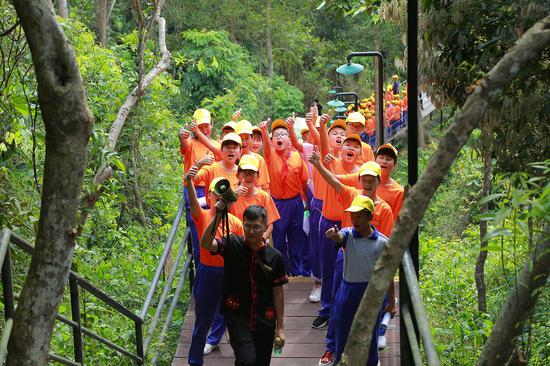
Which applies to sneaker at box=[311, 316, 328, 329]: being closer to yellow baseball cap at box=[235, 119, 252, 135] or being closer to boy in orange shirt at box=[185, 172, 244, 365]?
boy in orange shirt at box=[185, 172, 244, 365]

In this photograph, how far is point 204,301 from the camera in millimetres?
7492

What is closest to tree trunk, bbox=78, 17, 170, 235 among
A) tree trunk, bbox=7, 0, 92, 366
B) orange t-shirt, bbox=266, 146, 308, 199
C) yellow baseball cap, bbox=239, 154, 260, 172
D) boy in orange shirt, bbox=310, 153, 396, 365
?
yellow baseball cap, bbox=239, 154, 260, 172

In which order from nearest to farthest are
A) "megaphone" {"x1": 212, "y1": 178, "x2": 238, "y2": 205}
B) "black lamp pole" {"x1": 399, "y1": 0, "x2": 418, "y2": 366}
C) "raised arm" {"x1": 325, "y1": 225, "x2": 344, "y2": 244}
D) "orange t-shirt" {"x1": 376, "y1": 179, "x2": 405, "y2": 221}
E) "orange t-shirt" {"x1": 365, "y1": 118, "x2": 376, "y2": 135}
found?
1. "black lamp pole" {"x1": 399, "y1": 0, "x2": 418, "y2": 366}
2. "megaphone" {"x1": 212, "y1": 178, "x2": 238, "y2": 205}
3. "raised arm" {"x1": 325, "y1": 225, "x2": 344, "y2": 244}
4. "orange t-shirt" {"x1": 376, "y1": 179, "x2": 405, "y2": 221}
5. "orange t-shirt" {"x1": 365, "y1": 118, "x2": 376, "y2": 135}

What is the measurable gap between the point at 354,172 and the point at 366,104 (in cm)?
1627

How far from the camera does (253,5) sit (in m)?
34.7

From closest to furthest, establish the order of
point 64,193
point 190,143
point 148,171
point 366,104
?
1. point 64,193
2. point 190,143
3. point 148,171
4. point 366,104

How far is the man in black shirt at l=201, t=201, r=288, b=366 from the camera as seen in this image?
6.55 metres

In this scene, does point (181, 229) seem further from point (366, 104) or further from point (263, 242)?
A: point (263, 242)

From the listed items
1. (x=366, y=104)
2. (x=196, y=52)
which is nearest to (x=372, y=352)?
(x=366, y=104)

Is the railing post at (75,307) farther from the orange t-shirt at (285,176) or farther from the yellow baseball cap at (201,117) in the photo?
the yellow baseball cap at (201,117)

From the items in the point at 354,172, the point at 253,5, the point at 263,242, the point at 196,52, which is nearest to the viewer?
the point at 263,242

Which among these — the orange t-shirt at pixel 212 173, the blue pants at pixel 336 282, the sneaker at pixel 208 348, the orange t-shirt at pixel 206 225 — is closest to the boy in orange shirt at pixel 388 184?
the blue pants at pixel 336 282

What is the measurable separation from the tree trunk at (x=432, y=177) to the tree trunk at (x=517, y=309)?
496 millimetres

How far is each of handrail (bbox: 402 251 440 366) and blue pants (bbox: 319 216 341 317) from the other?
113 inches
